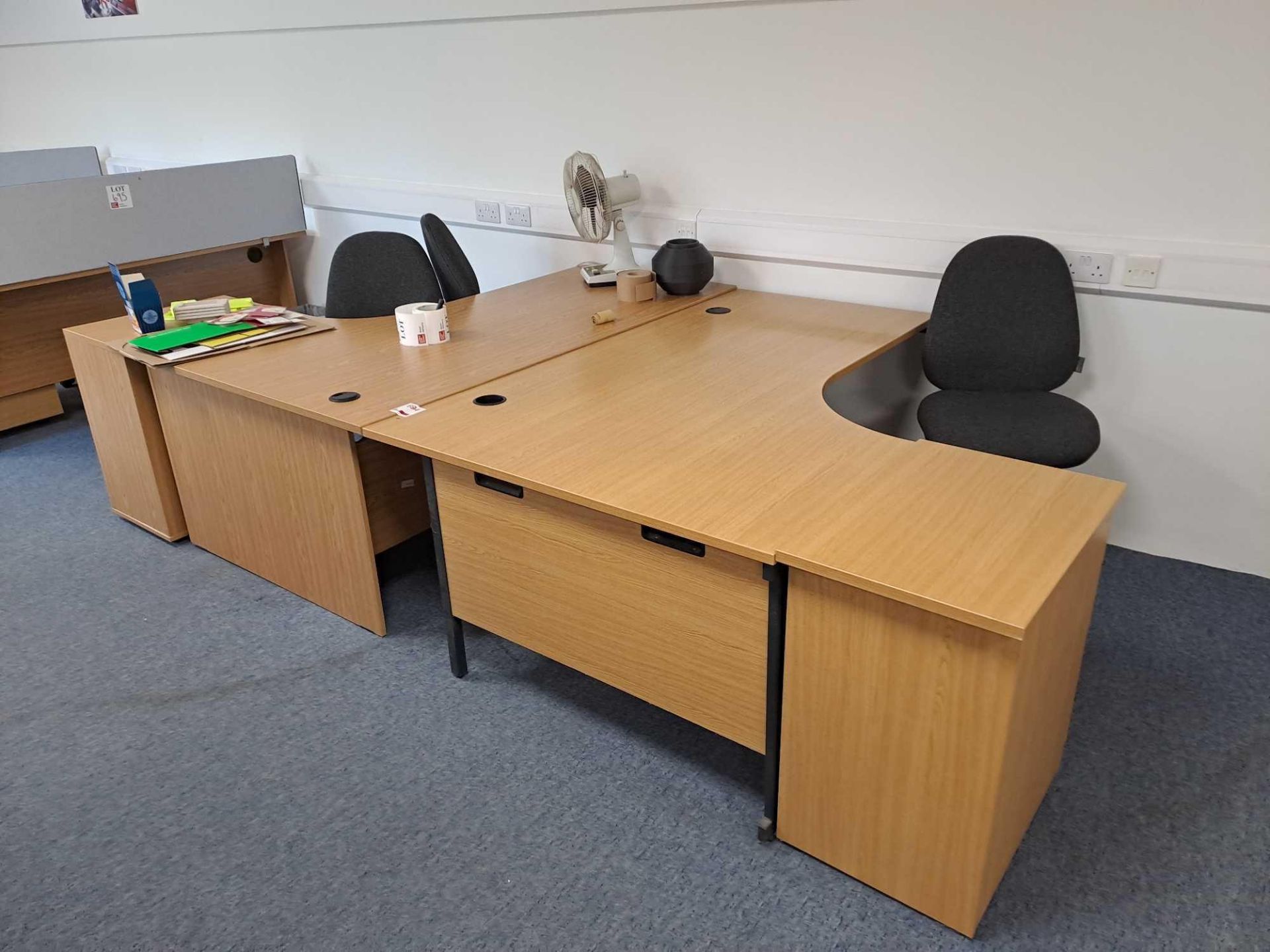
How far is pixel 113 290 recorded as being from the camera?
4.13 m

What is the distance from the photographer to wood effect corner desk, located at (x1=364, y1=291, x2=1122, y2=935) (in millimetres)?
1456

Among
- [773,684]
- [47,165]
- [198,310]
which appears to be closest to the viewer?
[773,684]

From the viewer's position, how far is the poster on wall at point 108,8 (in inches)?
193

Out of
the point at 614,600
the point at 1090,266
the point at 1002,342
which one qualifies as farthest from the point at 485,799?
the point at 1090,266

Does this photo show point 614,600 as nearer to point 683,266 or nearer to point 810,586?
point 810,586

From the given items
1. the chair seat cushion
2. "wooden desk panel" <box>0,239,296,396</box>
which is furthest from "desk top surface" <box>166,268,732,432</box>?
"wooden desk panel" <box>0,239,296,396</box>

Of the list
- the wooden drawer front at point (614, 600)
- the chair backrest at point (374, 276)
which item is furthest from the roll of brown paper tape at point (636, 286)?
the wooden drawer front at point (614, 600)

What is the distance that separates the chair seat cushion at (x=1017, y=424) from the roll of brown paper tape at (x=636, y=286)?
1.00m

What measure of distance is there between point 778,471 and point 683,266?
1.43 meters

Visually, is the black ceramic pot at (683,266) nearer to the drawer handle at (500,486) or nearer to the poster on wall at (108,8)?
the drawer handle at (500,486)

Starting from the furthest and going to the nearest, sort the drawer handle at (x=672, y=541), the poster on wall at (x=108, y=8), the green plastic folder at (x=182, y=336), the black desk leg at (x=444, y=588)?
the poster on wall at (x=108, y=8) < the green plastic folder at (x=182, y=336) < the black desk leg at (x=444, y=588) < the drawer handle at (x=672, y=541)

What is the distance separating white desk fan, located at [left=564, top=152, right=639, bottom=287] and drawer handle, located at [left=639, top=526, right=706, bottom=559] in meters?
1.65

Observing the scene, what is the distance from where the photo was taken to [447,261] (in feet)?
10.6

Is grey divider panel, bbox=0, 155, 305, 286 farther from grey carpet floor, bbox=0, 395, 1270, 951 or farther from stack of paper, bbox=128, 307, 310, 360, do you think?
grey carpet floor, bbox=0, 395, 1270, 951
